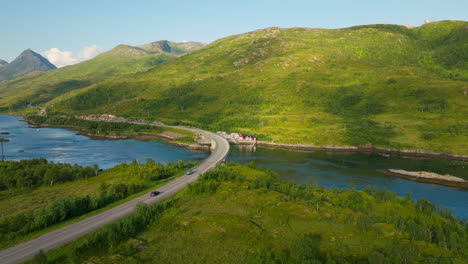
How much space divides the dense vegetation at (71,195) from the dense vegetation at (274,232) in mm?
12095

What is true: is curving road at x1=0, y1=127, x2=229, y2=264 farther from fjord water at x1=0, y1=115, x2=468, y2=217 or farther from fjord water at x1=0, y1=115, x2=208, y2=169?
fjord water at x1=0, y1=115, x2=208, y2=169

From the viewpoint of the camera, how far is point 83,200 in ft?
200

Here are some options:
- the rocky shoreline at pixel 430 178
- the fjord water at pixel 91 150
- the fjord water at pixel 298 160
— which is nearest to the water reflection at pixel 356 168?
the fjord water at pixel 298 160

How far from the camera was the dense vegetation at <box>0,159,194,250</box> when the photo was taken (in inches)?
2019

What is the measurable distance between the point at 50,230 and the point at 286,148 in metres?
119

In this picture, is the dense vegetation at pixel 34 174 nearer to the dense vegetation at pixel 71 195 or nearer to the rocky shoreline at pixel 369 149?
the dense vegetation at pixel 71 195

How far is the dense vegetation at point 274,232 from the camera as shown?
41.8m

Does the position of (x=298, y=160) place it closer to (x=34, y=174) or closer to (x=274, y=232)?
(x=274, y=232)

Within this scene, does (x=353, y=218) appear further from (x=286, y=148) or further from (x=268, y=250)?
(x=286, y=148)

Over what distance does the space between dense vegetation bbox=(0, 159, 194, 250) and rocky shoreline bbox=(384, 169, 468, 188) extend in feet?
247

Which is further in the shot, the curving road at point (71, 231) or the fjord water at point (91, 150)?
the fjord water at point (91, 150)

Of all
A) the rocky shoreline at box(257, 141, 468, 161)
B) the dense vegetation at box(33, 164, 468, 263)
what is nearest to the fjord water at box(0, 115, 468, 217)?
the rocky shoreline at box(257, 141, 468, 161)

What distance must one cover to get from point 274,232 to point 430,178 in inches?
3152

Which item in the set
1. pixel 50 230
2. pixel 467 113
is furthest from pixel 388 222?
pixel 467 113
